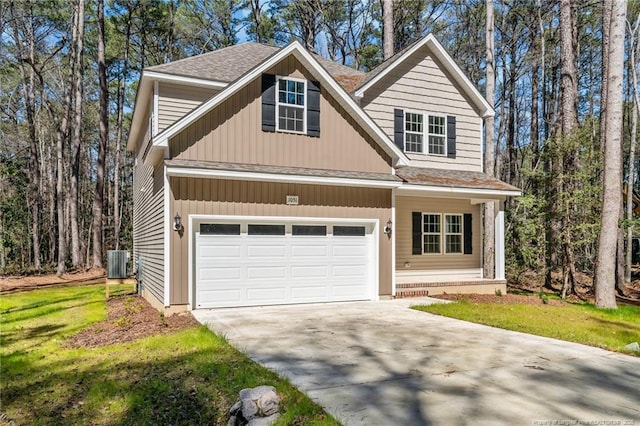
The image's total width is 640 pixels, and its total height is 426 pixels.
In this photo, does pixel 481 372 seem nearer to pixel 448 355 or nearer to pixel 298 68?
pixel 448 355

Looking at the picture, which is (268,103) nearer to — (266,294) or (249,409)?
(266,294)

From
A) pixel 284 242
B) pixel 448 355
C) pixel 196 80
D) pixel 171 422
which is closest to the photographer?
pixel 171 422

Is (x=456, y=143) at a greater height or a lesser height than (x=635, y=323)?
greater

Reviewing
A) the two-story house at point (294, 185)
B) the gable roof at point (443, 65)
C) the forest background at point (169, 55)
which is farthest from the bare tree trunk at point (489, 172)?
the forest background at point (169, 55)

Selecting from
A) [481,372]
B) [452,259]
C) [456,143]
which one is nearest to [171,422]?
[481,372]

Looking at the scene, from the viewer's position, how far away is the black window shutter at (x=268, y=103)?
32.4 ft

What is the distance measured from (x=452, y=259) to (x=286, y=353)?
897 centimetres

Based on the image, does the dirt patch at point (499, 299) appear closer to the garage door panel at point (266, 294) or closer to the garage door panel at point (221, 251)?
the garage door panel at point (266, 294)

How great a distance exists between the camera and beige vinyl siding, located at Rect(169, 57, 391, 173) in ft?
30.7

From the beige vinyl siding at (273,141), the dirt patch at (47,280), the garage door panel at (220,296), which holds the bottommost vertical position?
the dirt patch at (47,280)

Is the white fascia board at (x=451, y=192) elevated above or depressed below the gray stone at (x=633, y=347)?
above

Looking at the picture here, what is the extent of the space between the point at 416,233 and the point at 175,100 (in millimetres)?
7559

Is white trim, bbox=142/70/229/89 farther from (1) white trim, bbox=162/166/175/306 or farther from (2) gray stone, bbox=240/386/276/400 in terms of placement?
(2) gray stone, bbox=240/386/276/400

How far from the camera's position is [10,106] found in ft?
85.0
